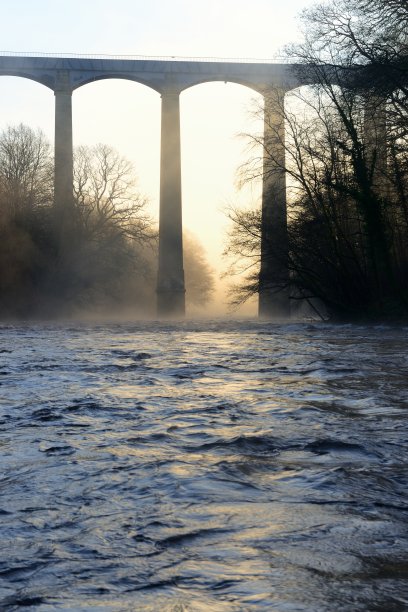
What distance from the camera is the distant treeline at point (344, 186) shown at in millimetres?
22297

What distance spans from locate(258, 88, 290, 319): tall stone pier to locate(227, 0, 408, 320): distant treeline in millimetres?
108

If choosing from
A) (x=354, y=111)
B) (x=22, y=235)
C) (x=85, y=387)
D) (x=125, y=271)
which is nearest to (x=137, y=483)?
(x=85, y=387)

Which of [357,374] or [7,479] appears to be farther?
[357,374]

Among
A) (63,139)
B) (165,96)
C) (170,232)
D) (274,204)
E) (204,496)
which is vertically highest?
(165,96)

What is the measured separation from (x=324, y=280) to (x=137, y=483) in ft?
77.3

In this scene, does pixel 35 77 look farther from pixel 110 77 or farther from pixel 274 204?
pixel 274 204

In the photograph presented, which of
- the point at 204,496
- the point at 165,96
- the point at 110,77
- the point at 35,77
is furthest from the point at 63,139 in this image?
the point at 204,496

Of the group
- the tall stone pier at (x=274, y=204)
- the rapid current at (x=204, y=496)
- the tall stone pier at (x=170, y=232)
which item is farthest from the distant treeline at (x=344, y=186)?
the tall stone pier at (x=170, y=232)

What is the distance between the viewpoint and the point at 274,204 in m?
27.8

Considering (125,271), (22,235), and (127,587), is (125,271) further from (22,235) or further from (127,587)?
(127,587)

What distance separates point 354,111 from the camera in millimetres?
24766

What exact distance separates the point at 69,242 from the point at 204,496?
38338mm

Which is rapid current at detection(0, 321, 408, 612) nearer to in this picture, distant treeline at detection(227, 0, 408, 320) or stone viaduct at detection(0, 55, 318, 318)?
distant treeline at detection(227, 0, 408, 320)

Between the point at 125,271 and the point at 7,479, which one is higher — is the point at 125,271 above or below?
above
